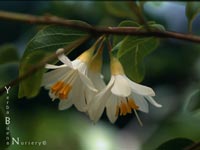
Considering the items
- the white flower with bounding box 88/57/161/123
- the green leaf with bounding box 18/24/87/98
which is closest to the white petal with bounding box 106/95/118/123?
the white flower with bounding box 88/57/161/123

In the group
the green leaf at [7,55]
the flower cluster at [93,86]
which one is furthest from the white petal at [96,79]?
the green leaf at [7,55]

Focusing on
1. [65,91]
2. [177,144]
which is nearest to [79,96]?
[65,91]

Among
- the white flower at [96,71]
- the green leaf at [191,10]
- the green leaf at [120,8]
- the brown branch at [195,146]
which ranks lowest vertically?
the brown branch at [195,146]

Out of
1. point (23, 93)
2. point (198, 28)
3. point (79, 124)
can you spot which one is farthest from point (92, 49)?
point (198, 28)

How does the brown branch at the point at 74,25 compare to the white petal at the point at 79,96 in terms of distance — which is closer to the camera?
the brown branch at the point at 74,25

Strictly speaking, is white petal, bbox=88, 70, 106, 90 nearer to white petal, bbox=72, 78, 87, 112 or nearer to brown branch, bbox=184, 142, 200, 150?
white petal, bbox=72, 78, 87, 112

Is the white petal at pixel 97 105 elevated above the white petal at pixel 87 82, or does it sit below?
below

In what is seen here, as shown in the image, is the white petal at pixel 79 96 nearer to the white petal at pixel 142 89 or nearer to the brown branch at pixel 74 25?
the white petal at pixel 142 89

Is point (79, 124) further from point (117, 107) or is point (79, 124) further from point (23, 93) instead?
point (23, 93)
